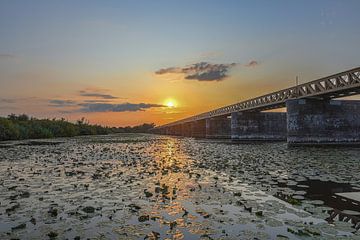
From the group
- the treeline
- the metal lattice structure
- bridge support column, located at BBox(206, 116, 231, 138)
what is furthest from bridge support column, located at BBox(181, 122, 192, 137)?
the metal lattice structure

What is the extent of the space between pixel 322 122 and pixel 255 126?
25065 mm

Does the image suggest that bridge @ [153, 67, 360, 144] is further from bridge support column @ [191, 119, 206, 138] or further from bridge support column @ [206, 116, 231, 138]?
bridge support column @ [191, 119, 206, 138]

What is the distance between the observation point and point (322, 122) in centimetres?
3931

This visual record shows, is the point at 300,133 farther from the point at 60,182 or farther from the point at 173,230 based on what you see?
the point at 173,230

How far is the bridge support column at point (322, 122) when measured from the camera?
39062mm

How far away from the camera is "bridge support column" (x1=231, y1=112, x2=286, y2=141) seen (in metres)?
63.0

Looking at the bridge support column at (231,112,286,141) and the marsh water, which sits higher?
the bridge support column at (231,112,286,141)

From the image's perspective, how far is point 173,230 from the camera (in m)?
6.38

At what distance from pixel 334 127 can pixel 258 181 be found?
103ft

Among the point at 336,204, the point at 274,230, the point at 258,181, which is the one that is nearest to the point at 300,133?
the point at 258,181

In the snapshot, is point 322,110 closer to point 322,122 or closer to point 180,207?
Result: point 322,122

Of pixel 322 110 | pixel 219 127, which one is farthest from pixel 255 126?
pixel 322 110

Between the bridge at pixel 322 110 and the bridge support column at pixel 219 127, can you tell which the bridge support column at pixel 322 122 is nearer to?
the bridge at pixel 322 110

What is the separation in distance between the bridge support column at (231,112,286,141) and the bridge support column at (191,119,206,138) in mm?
31774
